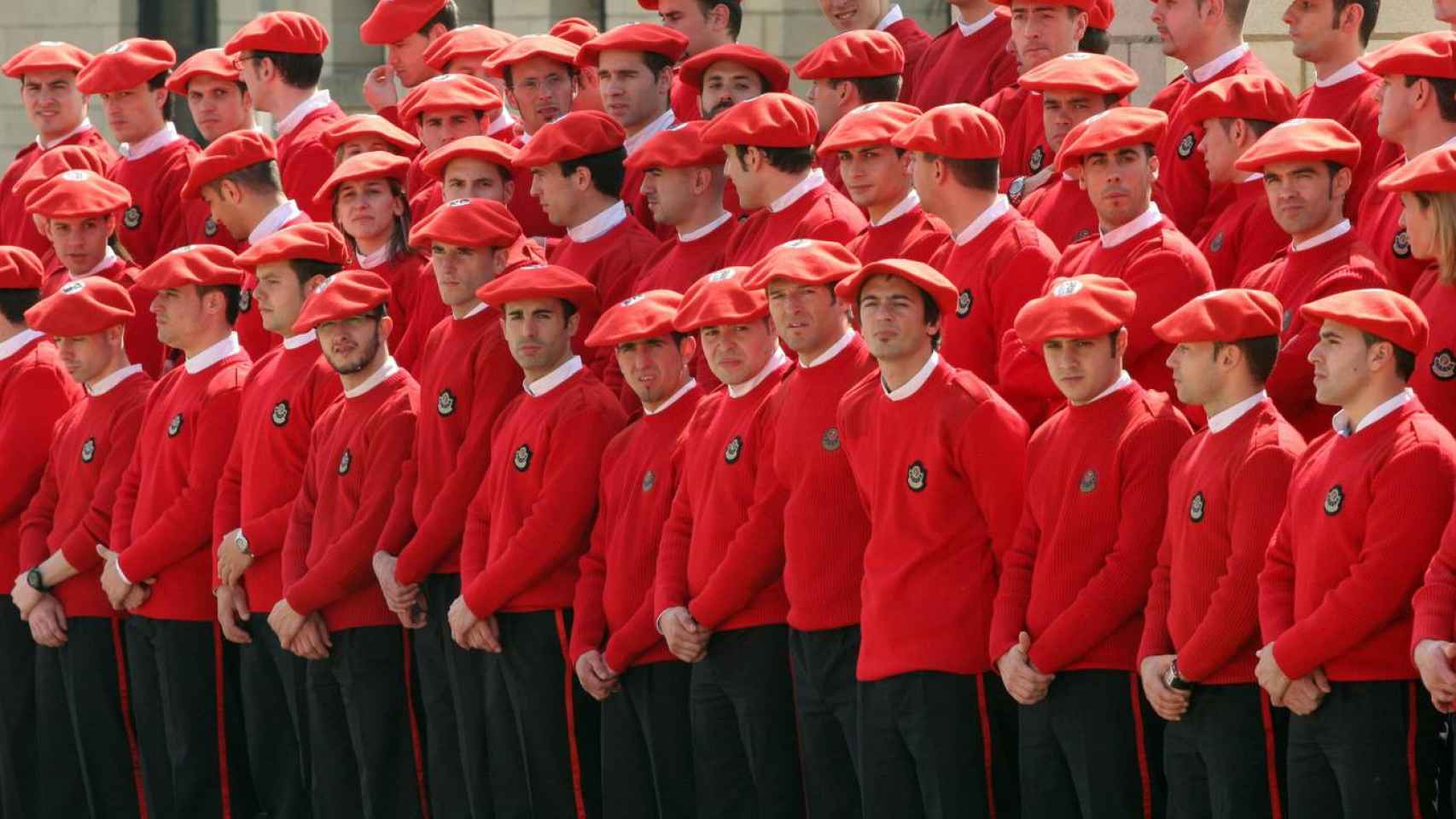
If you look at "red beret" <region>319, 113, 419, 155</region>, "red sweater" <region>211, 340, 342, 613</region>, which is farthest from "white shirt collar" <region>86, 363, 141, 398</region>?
"red beret" <region>319, 113, 419, 155</region>

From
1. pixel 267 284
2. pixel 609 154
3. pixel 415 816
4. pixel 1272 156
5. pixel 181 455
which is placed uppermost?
pixel 1272 156

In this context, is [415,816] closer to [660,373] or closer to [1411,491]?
[660,373]

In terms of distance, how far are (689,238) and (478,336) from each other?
665mm

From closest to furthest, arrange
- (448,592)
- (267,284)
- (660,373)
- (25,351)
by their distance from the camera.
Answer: (660,373) < (448,592) < (267,284) < (25,351)

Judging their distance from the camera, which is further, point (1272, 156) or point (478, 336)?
point (478, 336)

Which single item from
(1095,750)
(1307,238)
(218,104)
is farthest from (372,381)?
(1307,238)

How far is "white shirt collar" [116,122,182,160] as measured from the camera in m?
10.2

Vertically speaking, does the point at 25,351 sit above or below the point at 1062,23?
below

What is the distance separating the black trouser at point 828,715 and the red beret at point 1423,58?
6.21 feet

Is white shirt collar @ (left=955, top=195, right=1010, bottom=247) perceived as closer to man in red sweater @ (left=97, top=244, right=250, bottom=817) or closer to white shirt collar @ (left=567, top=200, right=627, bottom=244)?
white shirt collar @ (left=567, top=200, right=627, bottom=244)

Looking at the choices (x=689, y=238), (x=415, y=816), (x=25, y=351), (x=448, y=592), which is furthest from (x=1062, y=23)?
(x=25, y=351)

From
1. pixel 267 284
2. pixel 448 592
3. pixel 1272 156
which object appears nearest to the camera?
pixel 1272 156

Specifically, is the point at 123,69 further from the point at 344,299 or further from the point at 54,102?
the point at 344,299

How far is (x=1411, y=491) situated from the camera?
5770 millimetres
